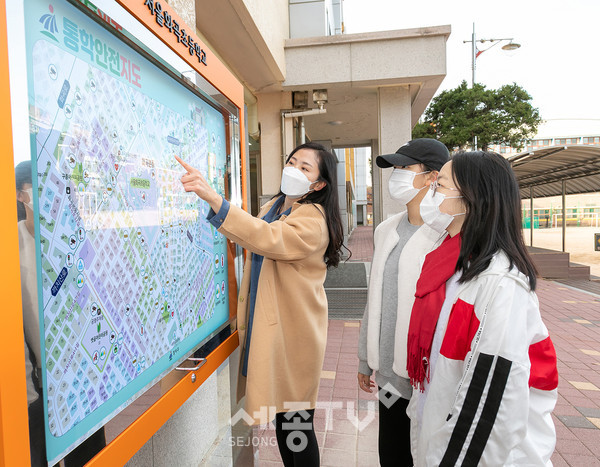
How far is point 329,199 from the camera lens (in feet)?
6.13

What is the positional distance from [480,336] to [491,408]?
0.18m

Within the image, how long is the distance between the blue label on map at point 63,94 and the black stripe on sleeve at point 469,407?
3.72 ft

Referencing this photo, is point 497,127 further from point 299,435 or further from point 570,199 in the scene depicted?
point 570,199

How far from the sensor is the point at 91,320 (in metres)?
0.92

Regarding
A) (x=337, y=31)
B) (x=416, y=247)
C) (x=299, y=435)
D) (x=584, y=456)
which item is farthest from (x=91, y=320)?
(x=337, y=31)

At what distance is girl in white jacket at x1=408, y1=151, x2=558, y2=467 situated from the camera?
3.44 ft

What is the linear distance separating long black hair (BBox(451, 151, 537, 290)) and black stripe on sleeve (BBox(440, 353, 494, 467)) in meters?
0.26

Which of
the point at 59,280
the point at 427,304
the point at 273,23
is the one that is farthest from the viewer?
the point at 273,23

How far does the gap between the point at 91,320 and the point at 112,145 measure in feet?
1.38

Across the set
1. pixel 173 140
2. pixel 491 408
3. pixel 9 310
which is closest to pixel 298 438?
pixel 491 408

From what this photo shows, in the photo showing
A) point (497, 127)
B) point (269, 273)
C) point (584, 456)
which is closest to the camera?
point (269, 273)

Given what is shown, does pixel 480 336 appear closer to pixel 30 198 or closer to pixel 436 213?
pixel 436 213

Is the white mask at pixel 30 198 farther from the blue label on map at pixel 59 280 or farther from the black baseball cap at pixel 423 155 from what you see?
the black baseball cap at pixel 423 155

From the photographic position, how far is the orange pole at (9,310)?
657 millimetres
